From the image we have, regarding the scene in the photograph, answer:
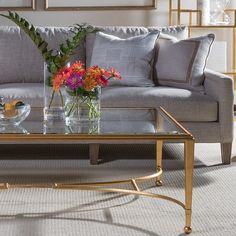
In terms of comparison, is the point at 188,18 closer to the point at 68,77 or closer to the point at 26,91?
the point at 26,91

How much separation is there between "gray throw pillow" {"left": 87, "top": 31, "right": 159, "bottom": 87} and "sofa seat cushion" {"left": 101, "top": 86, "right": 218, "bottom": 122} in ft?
0.98

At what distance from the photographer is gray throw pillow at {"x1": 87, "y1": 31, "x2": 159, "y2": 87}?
3537 millimetres

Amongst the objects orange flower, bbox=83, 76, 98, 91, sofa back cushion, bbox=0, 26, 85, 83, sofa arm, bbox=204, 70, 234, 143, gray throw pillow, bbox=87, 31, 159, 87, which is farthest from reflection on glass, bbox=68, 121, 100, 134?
sofa back cushion, bbox=0, 26, 85, 83

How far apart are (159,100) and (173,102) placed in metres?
0.08

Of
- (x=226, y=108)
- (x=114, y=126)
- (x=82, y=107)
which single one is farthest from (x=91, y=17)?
(x=114, y=126)

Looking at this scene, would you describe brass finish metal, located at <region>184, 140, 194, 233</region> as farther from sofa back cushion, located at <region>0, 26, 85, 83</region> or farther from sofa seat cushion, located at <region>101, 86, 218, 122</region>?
sofa back cushion, located at <region>0, 26, 85, 83</region>

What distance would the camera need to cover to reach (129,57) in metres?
3.56

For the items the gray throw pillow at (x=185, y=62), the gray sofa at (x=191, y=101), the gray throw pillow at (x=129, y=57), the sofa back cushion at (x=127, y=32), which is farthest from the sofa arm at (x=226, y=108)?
the sofa back cushion at (x=127, y=32)

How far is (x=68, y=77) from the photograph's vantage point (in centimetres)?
229

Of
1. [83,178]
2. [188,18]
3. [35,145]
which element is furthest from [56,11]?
[83,178]

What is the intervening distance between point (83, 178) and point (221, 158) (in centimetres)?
85

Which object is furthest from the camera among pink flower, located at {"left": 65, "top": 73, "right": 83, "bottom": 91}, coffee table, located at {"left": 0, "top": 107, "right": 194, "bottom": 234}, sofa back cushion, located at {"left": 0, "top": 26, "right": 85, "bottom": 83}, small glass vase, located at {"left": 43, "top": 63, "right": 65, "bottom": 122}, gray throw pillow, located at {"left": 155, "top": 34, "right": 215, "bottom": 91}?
sofa back cushion, located at {"left": 0, "top": 26, "right": 85, "bottom": 83}

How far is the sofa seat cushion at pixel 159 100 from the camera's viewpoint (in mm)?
3119

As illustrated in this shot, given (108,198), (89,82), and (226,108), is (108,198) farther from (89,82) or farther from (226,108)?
(226,108)
